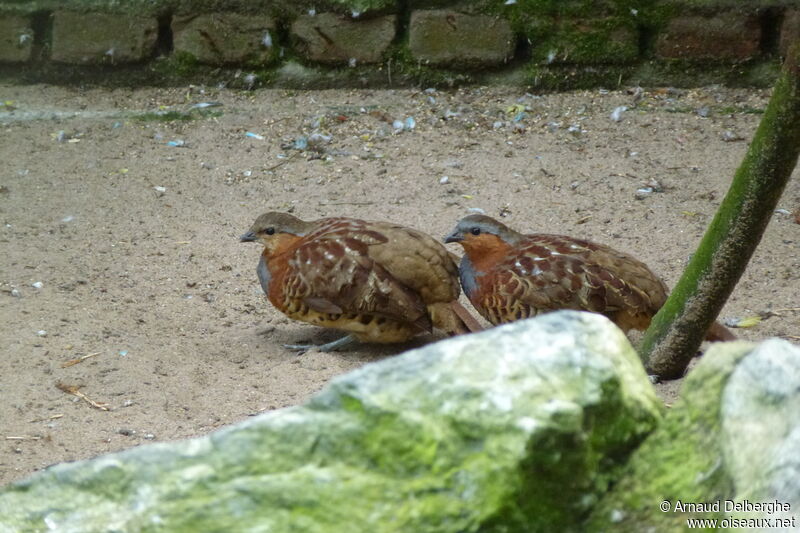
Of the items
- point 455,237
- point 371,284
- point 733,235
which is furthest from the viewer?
point 455,237

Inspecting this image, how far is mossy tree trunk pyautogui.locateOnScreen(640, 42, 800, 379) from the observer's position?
3.14 m

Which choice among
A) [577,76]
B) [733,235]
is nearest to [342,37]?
[577,76]

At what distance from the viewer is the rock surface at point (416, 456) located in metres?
1.68

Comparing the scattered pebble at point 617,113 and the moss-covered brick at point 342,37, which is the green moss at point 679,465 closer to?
the scattered pebble at point 617,113

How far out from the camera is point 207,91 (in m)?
7.00

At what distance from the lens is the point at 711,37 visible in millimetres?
6629

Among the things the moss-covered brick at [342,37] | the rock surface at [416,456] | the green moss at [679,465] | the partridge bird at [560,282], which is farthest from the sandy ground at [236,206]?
the green moss at [679,465]

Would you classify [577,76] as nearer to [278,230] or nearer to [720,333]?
[278,230]

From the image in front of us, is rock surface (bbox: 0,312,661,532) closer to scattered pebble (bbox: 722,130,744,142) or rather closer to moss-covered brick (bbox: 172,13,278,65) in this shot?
scattered pebble (bbox: 722,130,744,142)

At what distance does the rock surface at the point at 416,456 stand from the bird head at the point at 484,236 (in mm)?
2575

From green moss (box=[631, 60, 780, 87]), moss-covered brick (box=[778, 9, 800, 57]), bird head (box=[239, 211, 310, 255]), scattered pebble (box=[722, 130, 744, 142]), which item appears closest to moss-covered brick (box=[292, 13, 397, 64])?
green moss (box=[631, 60, 780, 87])

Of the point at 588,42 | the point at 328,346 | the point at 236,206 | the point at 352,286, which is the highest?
the point at 588,42

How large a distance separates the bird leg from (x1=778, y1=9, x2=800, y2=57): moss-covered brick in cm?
374

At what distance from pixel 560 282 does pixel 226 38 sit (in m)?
3.78
